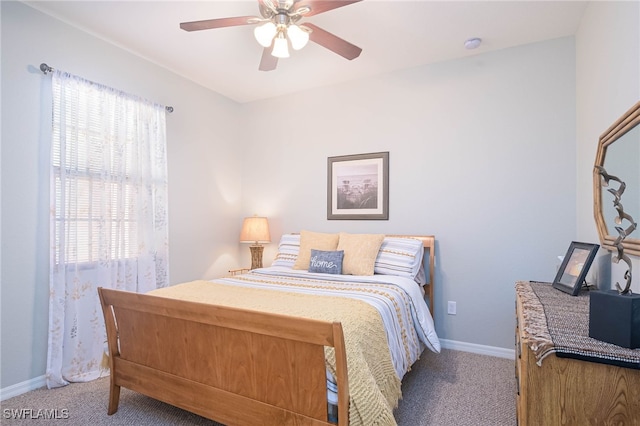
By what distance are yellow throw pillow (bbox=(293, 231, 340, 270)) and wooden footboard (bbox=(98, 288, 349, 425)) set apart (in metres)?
1.49

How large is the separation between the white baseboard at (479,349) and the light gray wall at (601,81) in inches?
44.6

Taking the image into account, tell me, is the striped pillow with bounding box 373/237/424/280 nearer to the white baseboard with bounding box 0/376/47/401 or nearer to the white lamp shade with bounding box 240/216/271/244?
the white lamp shade with bounding box 240/216/271/244

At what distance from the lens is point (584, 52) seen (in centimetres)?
234

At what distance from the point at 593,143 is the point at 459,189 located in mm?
1029

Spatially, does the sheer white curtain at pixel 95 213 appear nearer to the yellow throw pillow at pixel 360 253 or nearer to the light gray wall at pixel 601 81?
the yellow throw pillow at pixel 360 253

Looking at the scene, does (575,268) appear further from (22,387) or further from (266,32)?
(22,387)

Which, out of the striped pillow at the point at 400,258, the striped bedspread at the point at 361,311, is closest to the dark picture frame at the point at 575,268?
the striped bedspread at the point at 361,311

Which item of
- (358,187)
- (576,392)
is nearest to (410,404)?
(576,392)

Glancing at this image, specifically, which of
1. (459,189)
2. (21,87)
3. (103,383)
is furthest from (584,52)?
(103,383)

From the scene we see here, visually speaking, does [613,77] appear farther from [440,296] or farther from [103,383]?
[103,383]

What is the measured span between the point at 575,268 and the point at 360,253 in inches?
59.3

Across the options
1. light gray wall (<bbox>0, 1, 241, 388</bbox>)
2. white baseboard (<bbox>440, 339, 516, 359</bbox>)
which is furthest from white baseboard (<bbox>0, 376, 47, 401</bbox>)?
white baseboard (<bbox>440, 339, 516, 359</bbox>)

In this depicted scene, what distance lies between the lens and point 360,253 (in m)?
2.87

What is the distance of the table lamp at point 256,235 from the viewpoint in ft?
12.3
